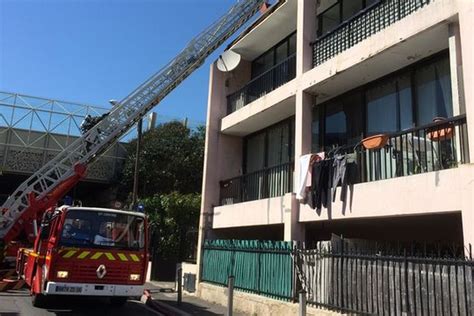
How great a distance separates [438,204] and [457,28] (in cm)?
321

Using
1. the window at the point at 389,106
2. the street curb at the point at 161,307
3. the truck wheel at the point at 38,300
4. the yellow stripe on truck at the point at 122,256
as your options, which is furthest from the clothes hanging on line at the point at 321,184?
the truck wheel at the point at 38,300

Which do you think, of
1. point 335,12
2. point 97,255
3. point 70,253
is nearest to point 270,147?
point 335,12

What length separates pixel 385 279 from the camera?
8922 mm

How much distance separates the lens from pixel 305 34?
44.9 ft

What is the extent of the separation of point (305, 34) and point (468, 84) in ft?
19.8

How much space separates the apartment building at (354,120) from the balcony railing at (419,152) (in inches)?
0.9

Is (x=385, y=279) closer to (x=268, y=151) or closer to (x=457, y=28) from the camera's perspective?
(x=457, y=28)

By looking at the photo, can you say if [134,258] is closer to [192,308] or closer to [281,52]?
[192,308]

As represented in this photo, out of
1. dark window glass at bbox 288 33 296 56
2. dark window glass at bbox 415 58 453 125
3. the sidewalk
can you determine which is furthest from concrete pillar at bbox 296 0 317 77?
the sidewalk

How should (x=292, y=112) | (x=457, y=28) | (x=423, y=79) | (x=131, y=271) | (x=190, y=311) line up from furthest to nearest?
(x=292, y=112) < (x=190, y=311) < (x=131, y=271) < (x=423, y=79) < (x=457, y=28)

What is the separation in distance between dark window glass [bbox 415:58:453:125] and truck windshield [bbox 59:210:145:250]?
717cm

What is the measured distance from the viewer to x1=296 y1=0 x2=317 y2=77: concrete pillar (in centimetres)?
1348

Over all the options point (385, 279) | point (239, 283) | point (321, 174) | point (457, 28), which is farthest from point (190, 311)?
point (457, 28)

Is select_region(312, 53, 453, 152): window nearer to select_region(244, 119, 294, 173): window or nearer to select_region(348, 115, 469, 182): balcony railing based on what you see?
select_region(348, 115, 469, 182): balcony railing
